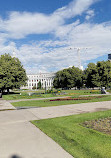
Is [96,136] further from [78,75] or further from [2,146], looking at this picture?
[78,75]

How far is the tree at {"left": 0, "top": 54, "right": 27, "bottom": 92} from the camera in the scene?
3770cm

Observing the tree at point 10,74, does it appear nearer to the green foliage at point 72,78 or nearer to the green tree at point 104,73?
the green tree at point 104,73

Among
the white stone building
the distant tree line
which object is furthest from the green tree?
the white stone building

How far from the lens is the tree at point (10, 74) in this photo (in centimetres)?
3770

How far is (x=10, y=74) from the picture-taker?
127 feet

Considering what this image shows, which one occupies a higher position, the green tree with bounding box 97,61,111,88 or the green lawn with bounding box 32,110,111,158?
the green tree with bounding box 97,61,111,88

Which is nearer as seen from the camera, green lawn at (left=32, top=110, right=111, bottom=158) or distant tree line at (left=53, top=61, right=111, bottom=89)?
green lawn at (left=32, top=110, right=111, bottom=158)

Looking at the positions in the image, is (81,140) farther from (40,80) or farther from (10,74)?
(40,80)

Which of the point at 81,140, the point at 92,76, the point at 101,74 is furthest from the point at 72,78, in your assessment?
the point at 81,140

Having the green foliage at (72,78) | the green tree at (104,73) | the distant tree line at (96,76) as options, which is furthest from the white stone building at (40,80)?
the green tree at (104,73)

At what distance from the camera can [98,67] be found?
2188 inches

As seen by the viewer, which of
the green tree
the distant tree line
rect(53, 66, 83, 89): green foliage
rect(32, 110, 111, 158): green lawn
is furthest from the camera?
rect(53, 66, 83, 89): green foliage

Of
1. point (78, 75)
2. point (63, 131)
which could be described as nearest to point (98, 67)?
point (78, 75)

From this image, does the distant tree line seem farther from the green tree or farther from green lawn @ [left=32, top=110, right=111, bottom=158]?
green lawn @ [left=32, top=110, right=111, bottom=158]
